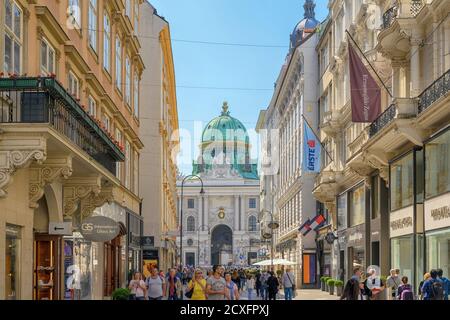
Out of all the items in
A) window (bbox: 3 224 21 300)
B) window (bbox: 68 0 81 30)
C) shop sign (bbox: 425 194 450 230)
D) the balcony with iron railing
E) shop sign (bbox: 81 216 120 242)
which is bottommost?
window (bbox: 3 224 21 300)

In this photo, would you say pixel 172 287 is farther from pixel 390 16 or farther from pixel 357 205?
pixel 357 205

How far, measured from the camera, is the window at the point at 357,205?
38.7m

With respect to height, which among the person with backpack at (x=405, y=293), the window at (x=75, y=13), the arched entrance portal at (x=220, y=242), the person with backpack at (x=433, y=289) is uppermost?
the window at (x=75, y=13)

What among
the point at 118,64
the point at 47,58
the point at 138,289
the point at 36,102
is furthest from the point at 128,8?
A: the point at 36,102

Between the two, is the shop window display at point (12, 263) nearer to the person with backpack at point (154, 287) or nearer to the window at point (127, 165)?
the person with backpack at point (154, 287)

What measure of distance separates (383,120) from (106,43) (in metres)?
10.3

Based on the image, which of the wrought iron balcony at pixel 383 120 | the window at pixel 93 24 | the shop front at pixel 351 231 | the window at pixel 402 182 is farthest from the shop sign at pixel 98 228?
the shop front at pixel 351 231

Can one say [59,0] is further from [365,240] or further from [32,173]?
[365,240]

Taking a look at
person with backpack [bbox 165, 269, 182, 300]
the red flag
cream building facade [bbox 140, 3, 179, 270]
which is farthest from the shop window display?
cream building facade [bbox 140, 3, 179, 270]

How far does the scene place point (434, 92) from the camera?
23.9 meters

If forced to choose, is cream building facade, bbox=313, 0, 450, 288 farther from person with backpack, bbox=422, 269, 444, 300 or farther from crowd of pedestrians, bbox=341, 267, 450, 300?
person with backpack, bbox=422, 269, 444, 300

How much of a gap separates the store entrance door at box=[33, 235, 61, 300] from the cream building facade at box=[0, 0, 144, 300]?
24 millimetres

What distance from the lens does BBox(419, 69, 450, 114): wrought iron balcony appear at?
22406mm

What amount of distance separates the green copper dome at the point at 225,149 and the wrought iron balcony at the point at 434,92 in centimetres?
14067
